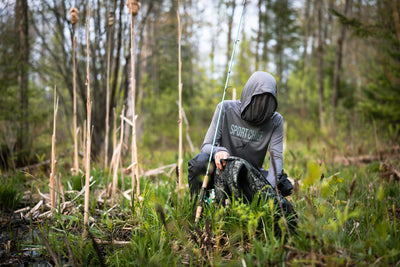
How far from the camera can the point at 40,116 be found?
15.8 feet

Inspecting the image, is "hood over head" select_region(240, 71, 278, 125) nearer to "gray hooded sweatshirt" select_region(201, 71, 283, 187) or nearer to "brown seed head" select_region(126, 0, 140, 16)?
"gray hooded sweatshirt" select_region(201, 71, 283, 187)

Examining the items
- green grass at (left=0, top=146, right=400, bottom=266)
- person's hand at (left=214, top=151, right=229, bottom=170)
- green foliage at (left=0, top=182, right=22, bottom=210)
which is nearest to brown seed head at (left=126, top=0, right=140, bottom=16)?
person's hand at (left=214, top=151, right=229, bottom=170)

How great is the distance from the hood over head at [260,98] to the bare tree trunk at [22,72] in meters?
3.83

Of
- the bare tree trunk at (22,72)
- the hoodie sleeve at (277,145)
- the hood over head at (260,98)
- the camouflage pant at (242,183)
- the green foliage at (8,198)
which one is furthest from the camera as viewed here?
the bare tree trunk at (22,72)

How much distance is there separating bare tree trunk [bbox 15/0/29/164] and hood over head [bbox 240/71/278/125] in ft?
12.6

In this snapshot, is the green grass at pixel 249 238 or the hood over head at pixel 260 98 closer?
the green grass at pixel 249 238

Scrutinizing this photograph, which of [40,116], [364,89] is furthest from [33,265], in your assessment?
[364,89]

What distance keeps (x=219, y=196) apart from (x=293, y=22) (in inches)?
700

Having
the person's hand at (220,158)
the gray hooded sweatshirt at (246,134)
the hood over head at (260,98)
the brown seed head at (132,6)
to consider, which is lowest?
the person's hand at (220,158)

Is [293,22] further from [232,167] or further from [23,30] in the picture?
[232,167]

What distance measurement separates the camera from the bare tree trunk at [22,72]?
4.52m

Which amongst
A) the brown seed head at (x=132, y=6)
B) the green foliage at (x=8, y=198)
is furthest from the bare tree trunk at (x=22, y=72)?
the brown seed head at (x=132, y=6)

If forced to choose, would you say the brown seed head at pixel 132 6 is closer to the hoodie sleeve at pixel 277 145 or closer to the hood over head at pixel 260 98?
the hood over head at pixel 260 98

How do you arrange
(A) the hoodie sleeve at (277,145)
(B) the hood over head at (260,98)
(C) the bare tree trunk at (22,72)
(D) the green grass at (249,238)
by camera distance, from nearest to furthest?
(D) the green grass at (249,238)
(B) the hood over head at (260,98)
(A) the hoodie sleeve at (277,145)
(C) the bare tree trunk at (22,72)
